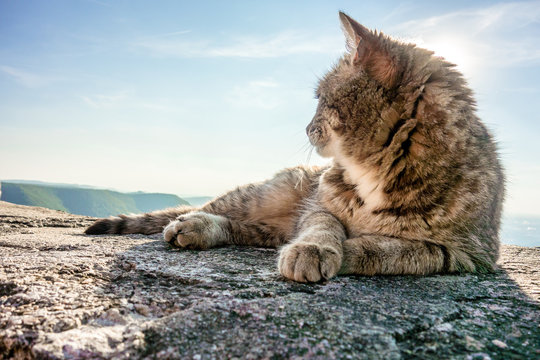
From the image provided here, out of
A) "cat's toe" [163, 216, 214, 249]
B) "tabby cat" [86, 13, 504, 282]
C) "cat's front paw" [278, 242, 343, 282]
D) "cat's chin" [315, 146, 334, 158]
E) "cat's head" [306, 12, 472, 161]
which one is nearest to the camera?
"cat's front paw" [278, 242, 343, 282]

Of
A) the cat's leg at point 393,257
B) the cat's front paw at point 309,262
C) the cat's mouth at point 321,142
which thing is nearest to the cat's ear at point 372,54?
the cat's mouth at point 321,142

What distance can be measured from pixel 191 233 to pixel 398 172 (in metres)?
1.42

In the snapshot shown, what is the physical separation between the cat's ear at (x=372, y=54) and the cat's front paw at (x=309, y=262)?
1.17m

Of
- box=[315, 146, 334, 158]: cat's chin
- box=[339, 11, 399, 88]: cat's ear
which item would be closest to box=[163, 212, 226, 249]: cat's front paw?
box=[315, 146, 334, 158]: cat's chin

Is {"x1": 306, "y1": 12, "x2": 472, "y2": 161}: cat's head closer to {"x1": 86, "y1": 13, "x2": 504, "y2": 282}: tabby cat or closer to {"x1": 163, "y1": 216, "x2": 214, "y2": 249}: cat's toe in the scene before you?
{"x1": 86, "y1": 13, "x2": 504, "y2": 282}: tabby cat

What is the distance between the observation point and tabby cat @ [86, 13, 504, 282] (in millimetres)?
1902

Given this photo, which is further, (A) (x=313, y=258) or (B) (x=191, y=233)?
(B) (x=191, y=233)

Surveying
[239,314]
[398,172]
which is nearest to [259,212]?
[398,172]

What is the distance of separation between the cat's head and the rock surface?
0.92 m

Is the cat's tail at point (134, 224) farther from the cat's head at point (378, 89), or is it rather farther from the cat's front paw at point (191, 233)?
the cat's head at point (378, 89)

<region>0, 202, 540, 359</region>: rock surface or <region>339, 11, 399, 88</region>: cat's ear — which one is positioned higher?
<region>339, 11, 399, 88</region>: cat's ear

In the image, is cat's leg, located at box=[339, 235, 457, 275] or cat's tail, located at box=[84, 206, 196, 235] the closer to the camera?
cat's leg, located at box=[339, 235, 457, 275]

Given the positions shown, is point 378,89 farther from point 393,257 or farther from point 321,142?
point 393,257

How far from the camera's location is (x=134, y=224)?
3262mm
